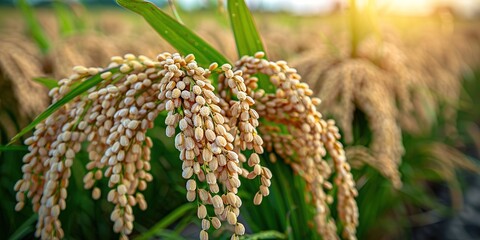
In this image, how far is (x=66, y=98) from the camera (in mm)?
957

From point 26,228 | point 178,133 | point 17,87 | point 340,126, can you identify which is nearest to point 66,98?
point 178,133

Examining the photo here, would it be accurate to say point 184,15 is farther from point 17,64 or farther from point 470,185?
point 470,185

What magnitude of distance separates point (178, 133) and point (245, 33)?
1.33 ft

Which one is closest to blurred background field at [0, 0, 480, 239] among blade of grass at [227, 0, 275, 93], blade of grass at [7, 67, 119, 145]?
blade of grass at [227, 0, 275, 93]

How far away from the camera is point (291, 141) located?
115cm

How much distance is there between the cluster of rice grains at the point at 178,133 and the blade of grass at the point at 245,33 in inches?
2.3

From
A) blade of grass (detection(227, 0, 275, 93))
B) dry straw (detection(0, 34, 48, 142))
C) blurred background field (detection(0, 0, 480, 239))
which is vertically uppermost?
blade of grass (detection(227, 0, 275, 93))

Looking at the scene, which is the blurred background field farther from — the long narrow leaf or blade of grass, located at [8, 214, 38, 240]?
the long narrow leaf

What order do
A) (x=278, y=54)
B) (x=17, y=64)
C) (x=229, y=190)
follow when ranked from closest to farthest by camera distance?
(x=229, y=190), (x=17, y=64), (x=278, y=54)

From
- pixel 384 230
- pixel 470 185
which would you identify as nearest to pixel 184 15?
pixel 384 230

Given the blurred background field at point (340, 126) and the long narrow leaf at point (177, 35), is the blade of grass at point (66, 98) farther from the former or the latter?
the blurred background field at point (340, 126)

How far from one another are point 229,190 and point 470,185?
2922 millimetres

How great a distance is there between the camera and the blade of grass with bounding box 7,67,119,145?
951 mm

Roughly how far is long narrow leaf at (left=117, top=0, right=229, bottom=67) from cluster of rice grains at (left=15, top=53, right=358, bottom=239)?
3.6 inches
